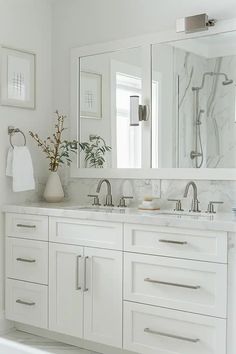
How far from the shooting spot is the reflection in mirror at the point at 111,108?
11.4 feet

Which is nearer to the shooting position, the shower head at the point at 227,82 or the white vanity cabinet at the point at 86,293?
the white vanity cabinet at the point at 86,293

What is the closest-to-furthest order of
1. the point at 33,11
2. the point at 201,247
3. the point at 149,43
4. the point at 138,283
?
the point at 201,247 → the point at 138,283 → the point at 149,43 → the point at 33,11

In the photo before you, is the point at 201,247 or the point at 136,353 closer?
the point at 201,247

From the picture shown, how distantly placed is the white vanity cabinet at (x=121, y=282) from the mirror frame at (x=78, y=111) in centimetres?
57

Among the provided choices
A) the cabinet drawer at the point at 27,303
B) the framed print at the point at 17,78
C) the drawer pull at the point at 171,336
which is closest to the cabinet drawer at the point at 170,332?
the drawer pull at the point at 171,336

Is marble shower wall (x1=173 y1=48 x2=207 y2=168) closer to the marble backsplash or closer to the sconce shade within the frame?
the marble backsplash

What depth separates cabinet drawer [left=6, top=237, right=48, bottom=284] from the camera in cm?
331

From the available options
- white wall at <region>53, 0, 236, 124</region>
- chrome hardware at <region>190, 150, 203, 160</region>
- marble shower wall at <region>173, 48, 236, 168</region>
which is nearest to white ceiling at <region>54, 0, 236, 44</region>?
white wall at <region>53, 0, 236, 124</region>

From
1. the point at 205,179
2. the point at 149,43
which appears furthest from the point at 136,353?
the point at 149,43

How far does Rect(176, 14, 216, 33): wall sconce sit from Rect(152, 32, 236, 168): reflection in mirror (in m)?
0.07

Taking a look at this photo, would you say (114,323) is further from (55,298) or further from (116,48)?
(116,48)

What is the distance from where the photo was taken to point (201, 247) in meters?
2.63

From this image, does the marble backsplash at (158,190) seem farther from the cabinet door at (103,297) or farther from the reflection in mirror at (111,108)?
the cabinet door at (103,297)

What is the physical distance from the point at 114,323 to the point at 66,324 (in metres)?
0.39
